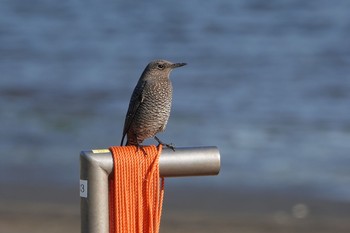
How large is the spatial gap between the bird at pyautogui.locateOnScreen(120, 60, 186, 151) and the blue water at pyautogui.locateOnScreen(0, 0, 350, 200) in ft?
14.9

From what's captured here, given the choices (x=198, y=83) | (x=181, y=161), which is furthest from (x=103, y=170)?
(x=198, y=83)

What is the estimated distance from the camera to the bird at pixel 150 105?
16.6 ft

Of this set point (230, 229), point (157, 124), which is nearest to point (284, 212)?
point (230, 229)

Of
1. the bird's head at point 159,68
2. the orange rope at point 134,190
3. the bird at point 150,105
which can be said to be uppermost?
the bird's head at point 159,68

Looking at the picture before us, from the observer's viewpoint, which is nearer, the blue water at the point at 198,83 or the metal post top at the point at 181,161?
the metal post top at the point at 181,161

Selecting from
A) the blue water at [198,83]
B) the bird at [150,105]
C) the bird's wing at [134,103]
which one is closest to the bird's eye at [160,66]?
the bird at [150,105]

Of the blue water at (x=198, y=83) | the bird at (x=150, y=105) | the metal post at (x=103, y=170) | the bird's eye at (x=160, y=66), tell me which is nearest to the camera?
the metal post at (x=103, y=170)

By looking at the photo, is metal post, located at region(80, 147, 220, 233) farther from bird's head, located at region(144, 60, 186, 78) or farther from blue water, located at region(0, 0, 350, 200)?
blue water, located at region(0, 0, 350, 200)

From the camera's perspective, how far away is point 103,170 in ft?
11.1

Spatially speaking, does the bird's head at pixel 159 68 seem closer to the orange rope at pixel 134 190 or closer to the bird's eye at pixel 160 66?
the bird's eye at pixel 160 66

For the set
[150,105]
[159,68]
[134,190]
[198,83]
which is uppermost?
[198,83]

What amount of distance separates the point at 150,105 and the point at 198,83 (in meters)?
9.16

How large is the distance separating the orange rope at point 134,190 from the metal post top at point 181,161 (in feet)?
0.09

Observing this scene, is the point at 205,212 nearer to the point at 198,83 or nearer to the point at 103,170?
the point at 198,83
